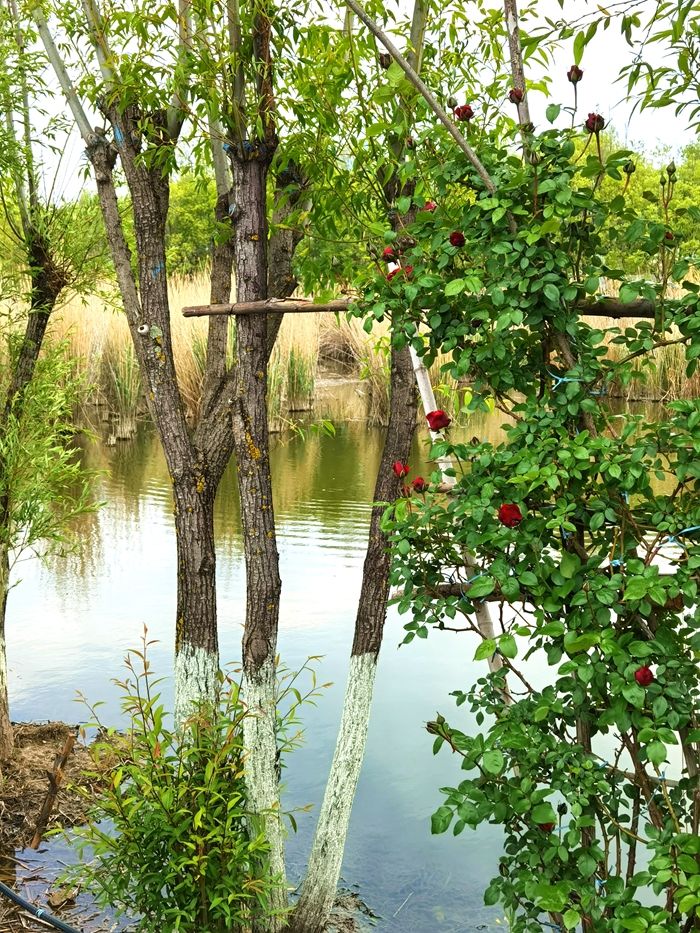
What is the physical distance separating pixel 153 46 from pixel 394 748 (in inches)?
108

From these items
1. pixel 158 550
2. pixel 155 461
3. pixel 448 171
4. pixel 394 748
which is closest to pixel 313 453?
pixel 155 461

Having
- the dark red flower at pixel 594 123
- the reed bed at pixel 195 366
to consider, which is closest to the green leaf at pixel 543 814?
the dark red flower at pixel 594 123

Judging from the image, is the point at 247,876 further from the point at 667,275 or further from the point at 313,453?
the point at 313,453

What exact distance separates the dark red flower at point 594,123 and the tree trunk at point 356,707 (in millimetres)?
969

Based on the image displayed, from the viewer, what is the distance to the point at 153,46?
2.68m

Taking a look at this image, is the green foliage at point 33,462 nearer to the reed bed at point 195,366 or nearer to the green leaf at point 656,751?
the green leaf at point 656,751

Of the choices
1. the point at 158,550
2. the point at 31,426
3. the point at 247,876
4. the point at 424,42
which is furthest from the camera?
the point at 158,550

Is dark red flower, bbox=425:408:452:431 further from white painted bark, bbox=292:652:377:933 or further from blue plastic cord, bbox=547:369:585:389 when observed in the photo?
white painted bark, bbox=292:652:377:933

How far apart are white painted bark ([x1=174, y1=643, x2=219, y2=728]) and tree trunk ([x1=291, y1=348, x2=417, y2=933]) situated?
45 cm

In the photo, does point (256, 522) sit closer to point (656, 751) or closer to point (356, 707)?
point (356, 707)

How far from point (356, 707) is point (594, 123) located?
1598 millimetres

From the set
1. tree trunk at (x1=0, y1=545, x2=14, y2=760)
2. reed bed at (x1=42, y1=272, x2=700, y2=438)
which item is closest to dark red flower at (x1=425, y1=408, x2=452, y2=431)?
tree trunk at (x1=0, y1=545, x2=14, y2=760)

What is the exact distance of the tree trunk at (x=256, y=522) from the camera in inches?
101

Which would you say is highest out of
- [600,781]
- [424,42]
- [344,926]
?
[424,42]
